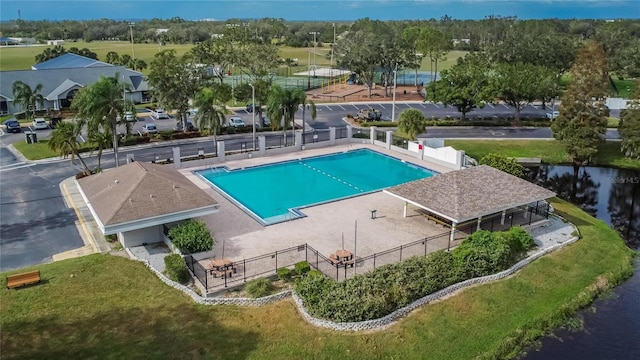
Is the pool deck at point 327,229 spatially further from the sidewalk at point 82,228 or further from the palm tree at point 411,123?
the palm tree at point 411,123

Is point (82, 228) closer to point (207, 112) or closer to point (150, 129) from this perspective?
point (207, 112)

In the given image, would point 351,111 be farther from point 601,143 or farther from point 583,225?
point 583,225

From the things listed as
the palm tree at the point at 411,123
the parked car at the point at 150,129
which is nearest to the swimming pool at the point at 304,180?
the palm tree at the point at 411,123

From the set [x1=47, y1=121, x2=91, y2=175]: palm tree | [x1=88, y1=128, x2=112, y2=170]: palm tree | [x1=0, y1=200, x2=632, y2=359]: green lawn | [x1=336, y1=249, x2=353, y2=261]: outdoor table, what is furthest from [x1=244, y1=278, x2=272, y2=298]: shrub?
[x1=47, y1=121, x2=91, y2=175]: palm tree

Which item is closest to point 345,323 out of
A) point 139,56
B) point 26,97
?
point 26,97

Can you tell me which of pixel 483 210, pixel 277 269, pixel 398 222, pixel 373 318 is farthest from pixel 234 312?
pixel 483 210

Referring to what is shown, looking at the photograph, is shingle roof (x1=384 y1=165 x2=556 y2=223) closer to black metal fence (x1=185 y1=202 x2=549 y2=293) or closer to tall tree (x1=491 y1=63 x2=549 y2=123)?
black metal fence (x1=185 y1=202 x2=549 y2=293)

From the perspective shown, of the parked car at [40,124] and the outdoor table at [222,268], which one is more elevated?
the parked car at [40,124]
